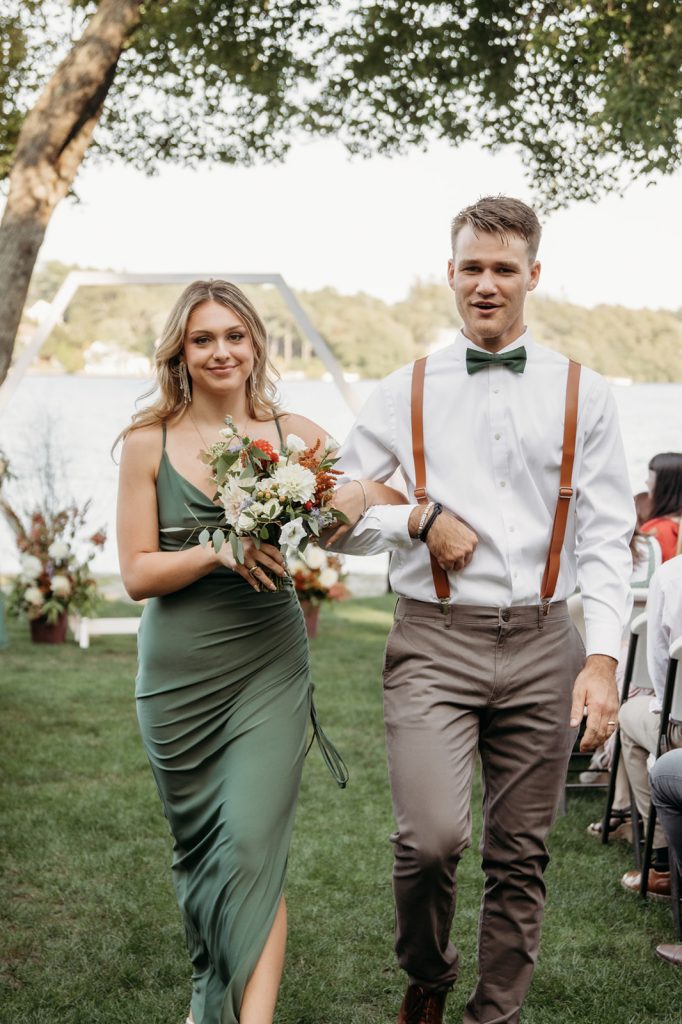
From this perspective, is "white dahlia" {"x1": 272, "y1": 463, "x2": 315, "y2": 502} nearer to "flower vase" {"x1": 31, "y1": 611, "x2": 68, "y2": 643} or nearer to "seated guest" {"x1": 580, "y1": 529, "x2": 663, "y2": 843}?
"seated guest" {"x1": 580, "y1": 529, "x2": 663, "y2": 843}

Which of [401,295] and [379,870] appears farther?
[401,295]

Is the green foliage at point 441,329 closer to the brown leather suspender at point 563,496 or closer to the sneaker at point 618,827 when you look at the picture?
the sneaker at point 618,827

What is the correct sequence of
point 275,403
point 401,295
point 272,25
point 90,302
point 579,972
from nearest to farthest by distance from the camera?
point 275,403 < point 579,972 < point 272,25 < point 90,302 < point 401,295

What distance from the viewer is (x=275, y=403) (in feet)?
12.0

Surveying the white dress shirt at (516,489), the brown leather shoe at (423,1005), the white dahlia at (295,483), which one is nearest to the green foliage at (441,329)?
the white dress shirt at (516,489)

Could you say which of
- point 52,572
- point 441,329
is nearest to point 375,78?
point 52,572

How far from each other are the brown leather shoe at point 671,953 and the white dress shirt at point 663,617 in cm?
89

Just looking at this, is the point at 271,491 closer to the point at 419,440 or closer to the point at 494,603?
the point at 419,440

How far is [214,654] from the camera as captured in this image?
3.33 meters

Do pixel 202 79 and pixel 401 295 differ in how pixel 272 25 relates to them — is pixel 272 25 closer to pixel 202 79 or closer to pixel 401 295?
pixel 202 79

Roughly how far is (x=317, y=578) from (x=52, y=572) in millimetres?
2293

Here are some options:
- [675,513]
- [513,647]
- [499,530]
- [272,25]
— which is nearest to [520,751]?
[513,647]

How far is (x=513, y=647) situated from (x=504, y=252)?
1.05 meters

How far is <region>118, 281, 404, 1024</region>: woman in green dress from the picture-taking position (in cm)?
312
